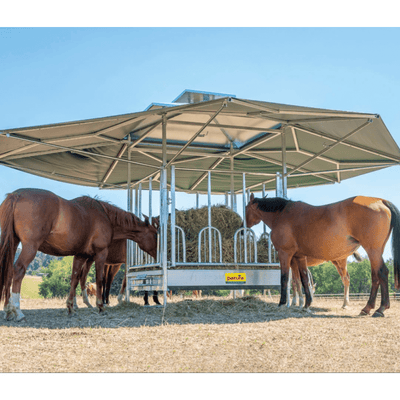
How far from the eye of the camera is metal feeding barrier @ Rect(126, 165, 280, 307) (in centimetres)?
754

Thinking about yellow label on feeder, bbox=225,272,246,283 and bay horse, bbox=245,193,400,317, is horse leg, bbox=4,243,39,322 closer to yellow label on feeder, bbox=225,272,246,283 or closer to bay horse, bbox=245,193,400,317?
yellow label on feeder, bbox=225,272,246,283

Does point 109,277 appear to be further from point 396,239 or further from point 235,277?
point 396,239

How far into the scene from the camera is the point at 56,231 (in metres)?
7.10

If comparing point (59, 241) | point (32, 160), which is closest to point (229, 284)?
point (59, 241)

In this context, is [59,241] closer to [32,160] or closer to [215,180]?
[32,160]

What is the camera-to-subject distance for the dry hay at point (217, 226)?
8.70 m

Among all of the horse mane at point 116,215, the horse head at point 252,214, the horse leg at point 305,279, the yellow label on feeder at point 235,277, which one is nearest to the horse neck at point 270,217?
the horse head at point 252,214

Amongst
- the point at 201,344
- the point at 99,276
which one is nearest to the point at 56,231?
the point at 99,276

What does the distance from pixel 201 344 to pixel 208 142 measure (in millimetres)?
7676

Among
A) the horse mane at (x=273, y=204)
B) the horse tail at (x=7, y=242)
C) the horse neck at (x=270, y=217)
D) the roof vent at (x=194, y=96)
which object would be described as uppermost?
the roof vent at (x=194, y=96)

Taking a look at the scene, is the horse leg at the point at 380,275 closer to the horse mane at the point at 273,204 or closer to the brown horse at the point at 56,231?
the horse mane at the point at 273,204

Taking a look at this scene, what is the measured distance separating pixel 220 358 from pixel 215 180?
32.8 feet

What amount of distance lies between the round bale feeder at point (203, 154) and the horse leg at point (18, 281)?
2.11 metres

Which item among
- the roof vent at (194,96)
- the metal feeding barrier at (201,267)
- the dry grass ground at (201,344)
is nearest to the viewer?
the dry grass ground at (201,344)
